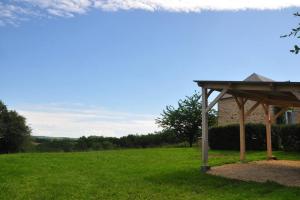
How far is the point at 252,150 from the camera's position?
27.6 metres

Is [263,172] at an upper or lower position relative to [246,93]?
lower

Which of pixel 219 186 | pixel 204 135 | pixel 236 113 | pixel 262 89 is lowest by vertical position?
pixel 219 186

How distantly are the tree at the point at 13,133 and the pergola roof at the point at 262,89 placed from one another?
33.5 m

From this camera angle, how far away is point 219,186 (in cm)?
1359

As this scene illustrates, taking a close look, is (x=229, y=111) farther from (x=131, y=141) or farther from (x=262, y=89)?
(x=262, y=89)

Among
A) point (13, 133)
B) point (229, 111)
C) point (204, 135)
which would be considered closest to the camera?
point (204, 135)

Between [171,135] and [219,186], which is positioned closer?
[219,186]

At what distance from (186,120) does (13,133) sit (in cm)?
1966

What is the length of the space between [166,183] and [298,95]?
16.2 ft

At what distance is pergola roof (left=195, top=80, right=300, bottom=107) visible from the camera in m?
14.8

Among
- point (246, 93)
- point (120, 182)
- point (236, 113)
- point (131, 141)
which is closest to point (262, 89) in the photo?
point (246, 93)

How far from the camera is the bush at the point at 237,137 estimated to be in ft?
90.8

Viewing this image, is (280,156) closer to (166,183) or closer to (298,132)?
(298,132)

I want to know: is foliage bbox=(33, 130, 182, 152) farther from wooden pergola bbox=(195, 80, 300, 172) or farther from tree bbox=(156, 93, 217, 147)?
wooden pergola bbox=(195, 80, 300, 172)
